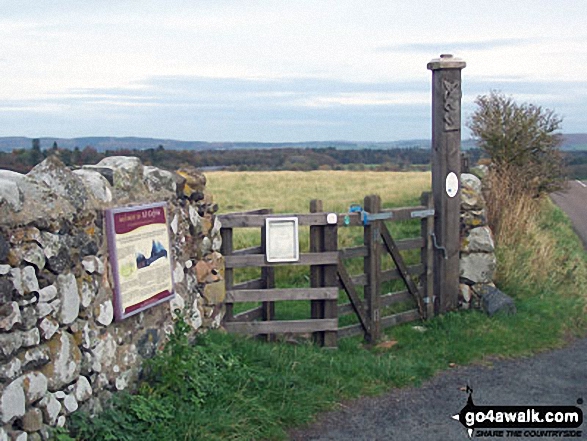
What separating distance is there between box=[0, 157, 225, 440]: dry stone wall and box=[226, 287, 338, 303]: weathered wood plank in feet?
3.95

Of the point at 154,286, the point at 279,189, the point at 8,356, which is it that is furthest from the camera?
the point at 279,189

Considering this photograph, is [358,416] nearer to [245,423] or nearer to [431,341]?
[245,423]

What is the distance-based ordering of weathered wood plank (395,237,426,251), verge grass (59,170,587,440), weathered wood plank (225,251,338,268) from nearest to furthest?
verge grass (59,170,587,440)
weathered wood plank (225,251,338,268)
weathered wood plank (395,237,426,251)

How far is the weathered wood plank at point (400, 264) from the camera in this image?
9.88m

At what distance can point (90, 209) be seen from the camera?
588 centimetres

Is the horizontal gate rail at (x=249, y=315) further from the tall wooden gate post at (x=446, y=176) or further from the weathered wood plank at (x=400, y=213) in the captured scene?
the tall wooden gate post at (x=446, y=176)

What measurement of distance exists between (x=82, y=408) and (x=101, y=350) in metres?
0.50

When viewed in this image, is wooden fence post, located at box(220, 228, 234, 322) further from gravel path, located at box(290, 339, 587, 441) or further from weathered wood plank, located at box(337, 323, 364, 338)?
gravel path, located at box(290, 339, 587, 441)

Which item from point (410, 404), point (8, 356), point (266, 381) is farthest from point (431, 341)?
point (8, 356)

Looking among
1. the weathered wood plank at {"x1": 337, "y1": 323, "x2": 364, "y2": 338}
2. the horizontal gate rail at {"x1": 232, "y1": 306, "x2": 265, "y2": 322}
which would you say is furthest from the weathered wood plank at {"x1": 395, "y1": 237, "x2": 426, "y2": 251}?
the horizontal gate rail at {"x1": 232, "y1": 306, "x2": 265, "y2": 322}

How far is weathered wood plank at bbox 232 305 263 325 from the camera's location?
28.7 feet

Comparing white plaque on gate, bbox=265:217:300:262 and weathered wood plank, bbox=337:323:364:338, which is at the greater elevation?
white plaque on gate, bbox=265:217:300:262

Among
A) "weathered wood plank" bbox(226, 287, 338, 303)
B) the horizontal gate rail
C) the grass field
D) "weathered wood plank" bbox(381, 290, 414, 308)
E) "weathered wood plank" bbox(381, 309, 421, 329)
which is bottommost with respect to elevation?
the grass field

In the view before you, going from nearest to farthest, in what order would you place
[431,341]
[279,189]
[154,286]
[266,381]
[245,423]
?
1. [245,423]
2. [154,286]
3. [266,381]
4. [431,341]
5. [279,189]
